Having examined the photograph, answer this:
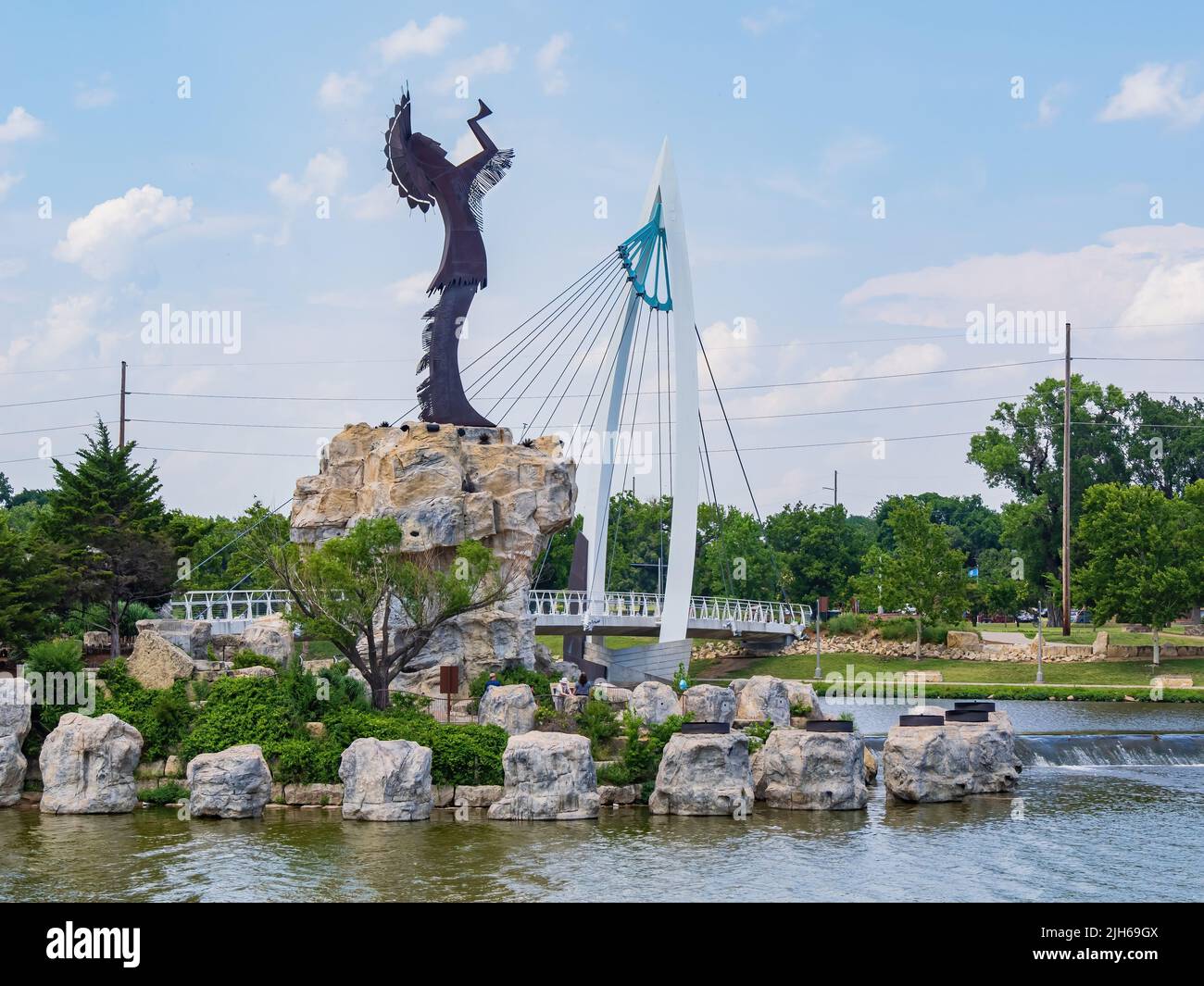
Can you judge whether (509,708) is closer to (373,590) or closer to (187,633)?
(373,590)

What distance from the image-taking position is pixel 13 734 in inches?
1061

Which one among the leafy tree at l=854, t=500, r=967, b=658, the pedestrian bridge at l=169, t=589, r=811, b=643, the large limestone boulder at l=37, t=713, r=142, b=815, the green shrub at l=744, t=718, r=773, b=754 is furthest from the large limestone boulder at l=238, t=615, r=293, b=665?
the leafy tree at l=854, t=500, r=967, b=658

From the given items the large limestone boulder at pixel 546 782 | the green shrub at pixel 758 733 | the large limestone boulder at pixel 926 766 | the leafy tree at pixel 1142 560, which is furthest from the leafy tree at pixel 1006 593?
the large limestone boulder at pixel 546 782

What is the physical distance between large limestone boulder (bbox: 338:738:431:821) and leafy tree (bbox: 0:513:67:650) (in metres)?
10.2

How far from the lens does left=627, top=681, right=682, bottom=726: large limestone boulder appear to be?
3077 cm

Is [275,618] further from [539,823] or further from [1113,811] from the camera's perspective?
[1113,811]

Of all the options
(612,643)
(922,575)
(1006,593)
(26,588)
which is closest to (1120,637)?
(922,575)

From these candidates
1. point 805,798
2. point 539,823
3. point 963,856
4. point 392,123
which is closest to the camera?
point 963,856

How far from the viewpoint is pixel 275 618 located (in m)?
33.4

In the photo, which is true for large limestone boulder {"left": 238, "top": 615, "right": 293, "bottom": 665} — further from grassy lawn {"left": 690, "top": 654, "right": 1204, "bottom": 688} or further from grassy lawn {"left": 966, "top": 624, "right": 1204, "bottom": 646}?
grassy lawn {"left": 966, "top": 624, "right": 1204, "bottom": 646}

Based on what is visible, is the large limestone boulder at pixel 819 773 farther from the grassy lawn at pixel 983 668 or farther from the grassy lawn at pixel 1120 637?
the grassy lawn at pixel 1120 637

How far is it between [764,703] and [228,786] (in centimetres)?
1295
